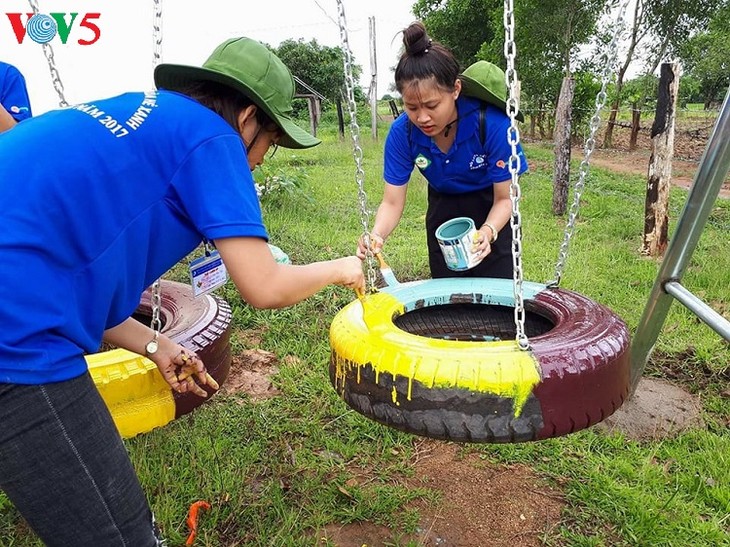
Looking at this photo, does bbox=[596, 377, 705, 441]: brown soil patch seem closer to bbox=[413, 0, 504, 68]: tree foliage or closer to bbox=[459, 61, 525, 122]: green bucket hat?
bbox=[459, 61, 525, 122]: green bucket hat

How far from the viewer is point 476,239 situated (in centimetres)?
197

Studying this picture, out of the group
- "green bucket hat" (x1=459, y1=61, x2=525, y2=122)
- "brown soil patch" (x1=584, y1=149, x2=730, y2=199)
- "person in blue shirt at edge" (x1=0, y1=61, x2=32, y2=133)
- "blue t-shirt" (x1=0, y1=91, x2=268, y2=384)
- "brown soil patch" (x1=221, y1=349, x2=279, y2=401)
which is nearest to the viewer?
"blue t-shirt" (x1=0, y1=91, x2=268, y2=384)

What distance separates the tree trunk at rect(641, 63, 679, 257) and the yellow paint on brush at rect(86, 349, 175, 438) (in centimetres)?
403

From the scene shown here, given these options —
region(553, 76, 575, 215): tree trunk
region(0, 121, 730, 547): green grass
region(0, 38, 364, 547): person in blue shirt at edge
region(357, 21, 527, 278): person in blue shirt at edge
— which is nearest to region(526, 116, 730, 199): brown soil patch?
region(553, 76, 575, 215): tree trunk

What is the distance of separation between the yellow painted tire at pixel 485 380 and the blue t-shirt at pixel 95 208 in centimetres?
50

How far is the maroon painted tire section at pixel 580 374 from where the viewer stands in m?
1.33

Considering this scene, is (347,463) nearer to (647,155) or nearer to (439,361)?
(439,361)

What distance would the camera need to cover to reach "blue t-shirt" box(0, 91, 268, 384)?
983 mm

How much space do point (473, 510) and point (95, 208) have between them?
5.46ft

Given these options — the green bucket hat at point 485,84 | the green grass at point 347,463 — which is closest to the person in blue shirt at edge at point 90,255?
the green grass at point 347,463

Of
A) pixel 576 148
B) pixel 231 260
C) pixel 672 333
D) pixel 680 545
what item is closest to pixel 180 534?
pixel 231 260

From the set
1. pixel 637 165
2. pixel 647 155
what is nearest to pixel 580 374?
pixel 637 165

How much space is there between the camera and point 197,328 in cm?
205

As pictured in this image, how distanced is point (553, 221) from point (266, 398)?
411cm
